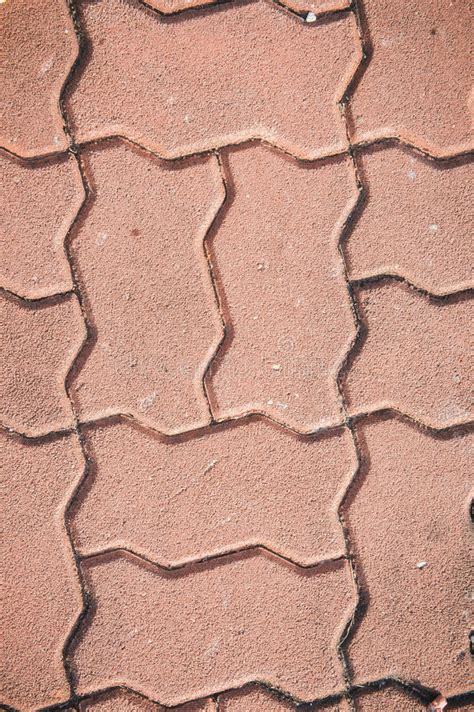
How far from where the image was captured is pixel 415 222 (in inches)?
69.6

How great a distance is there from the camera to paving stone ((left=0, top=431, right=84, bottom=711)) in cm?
177

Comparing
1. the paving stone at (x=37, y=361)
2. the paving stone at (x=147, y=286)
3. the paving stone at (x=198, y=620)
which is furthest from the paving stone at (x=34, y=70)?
the paving stone at (x=198, y=620)

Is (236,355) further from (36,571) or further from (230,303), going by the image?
(36,571)

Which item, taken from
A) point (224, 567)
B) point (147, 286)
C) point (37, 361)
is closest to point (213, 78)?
point (147, 286)

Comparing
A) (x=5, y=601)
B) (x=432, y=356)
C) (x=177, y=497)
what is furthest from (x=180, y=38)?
(x=5, y=601)

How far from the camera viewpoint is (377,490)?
179cm

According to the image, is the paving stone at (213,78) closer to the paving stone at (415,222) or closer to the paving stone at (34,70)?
the paving stone at (34,70)

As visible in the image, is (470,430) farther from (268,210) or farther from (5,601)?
(5,601)

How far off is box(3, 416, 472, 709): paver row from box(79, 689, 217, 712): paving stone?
0.08 feet

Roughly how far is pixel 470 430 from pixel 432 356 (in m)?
0.22

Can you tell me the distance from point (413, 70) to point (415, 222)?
15.3 inches

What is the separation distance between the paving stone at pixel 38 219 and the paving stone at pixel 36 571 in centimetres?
42

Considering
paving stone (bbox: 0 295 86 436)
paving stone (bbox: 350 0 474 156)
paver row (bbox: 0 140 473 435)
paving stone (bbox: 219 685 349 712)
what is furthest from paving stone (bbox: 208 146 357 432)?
paving stone (bbox: 219 685 349 712)

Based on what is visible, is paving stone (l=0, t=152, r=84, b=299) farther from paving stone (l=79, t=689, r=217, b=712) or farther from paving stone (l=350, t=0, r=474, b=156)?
paving stone (l=79, t=689, r=217, b=712)
